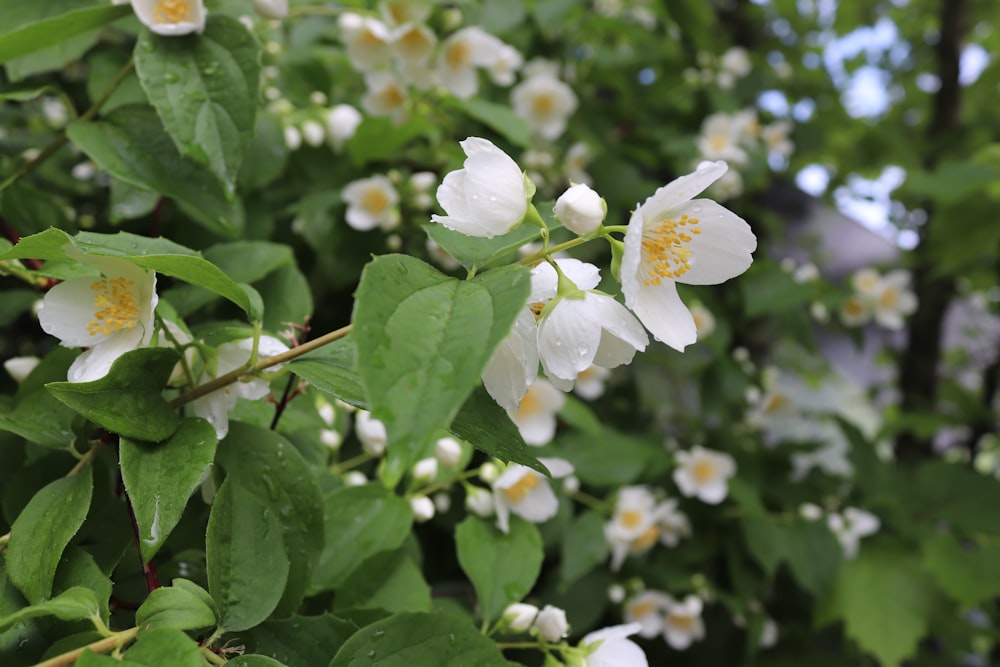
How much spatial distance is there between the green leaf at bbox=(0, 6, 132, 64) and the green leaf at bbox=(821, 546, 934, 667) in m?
1.68

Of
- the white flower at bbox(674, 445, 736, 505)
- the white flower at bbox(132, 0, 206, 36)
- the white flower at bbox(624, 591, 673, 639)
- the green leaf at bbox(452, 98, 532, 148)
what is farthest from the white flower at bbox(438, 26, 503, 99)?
the white flower at bbox(624, 591, 673, 639)

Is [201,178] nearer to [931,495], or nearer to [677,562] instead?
[677,562]

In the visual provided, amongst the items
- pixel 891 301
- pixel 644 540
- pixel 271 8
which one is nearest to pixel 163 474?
pixel 271 8

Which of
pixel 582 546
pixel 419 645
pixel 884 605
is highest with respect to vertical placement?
pixel 419 645

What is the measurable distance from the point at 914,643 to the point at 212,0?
1.76 metres

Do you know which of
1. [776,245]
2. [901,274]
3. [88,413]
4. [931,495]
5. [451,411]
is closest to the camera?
[451,411]

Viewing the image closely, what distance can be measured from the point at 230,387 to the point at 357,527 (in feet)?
0.83

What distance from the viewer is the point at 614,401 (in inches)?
72.7

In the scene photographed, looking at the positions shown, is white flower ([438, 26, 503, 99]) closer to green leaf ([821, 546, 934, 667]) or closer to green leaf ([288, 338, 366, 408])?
green leaf ([288, 338, 366, 408])

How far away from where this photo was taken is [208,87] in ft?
2.48

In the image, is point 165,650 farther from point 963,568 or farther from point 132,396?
point 963,568

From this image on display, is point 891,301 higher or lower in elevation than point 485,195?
lower

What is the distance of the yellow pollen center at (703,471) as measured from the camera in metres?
1.49

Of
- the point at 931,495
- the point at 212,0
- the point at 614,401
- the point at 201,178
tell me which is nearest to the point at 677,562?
the point at 614,401
